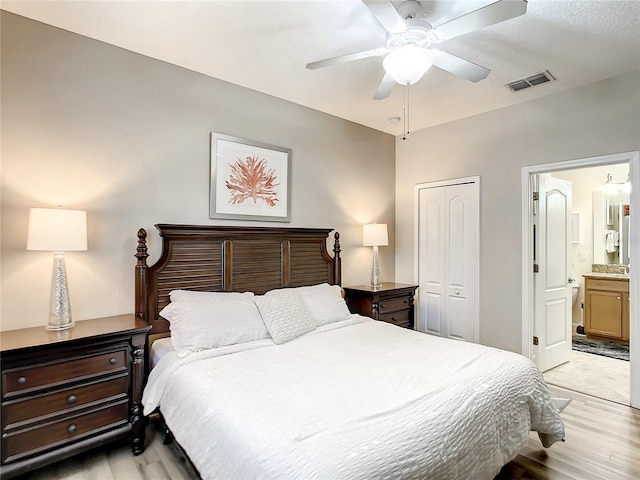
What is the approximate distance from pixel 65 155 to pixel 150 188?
0.57m

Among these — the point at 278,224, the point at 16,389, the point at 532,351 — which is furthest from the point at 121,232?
the point at 532,351

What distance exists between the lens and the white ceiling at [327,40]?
2107mm

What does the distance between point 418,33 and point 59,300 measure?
8.76 feet

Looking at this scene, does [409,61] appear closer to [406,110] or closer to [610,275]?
[406,110]

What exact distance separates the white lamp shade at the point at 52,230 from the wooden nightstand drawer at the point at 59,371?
0.67 meters

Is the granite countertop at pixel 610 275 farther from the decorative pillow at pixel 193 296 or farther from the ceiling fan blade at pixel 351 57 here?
the decorative pillow at pixel 193 296

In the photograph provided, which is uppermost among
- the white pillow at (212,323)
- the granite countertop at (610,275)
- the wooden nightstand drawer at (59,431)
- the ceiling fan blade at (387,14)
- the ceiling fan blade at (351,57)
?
the ceiling fan blade at (387,14)

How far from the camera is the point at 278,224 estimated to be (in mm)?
3479

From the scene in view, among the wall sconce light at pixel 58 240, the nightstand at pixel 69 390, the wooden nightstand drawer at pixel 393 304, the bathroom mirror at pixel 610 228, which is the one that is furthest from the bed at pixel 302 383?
the bathroom mirror at pixel 610 228

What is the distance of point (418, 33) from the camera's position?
6.29 ft

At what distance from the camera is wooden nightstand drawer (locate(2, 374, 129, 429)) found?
183 cm

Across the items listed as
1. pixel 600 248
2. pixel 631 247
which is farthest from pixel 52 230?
pixel 600 248

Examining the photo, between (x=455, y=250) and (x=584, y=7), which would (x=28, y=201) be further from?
(x=455, y=250)

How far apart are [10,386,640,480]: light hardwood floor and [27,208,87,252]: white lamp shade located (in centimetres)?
133
